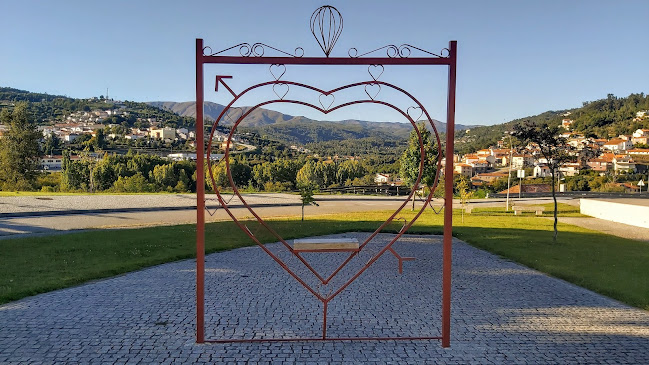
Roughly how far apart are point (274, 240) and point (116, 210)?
32.1 feet

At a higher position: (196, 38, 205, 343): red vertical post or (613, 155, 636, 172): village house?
(613, 155, 636, 172): village house

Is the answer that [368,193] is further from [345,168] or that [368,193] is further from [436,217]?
[436,217]

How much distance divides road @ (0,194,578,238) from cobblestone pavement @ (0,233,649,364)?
599 centimetres

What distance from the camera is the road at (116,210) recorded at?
50.6 feet

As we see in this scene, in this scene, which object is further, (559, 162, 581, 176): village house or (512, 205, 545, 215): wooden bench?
(512, 205, 545, 215): wooden bench

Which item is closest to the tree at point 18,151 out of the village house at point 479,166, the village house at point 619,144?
the village house at point 479,166

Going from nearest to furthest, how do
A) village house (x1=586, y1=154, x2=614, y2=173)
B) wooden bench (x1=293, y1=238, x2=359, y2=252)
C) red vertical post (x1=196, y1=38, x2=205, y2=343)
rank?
red vertical post (x1=196, y1=38, x2=205, y2=343) → wooden bench (x1=293, y1=238, x2=359, y2=252) → village house (x1=586, y1=154, x2=614, y2=173)

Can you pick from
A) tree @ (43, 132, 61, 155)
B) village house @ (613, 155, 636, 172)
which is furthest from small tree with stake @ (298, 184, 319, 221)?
tree @ (43, 132, 61, 155)

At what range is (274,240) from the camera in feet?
43.3

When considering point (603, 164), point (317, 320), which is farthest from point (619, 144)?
point (317, 320)

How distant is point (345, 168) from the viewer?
140 ft

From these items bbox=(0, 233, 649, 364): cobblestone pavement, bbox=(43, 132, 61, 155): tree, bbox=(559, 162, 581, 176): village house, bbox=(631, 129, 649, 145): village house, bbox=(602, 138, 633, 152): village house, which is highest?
bbox=(631, 129, 649, 145): village house

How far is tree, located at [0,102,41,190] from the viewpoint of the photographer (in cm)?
3108

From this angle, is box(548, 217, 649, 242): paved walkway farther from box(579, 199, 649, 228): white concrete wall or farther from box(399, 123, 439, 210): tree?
box(399, 123, 439, 210): tree
